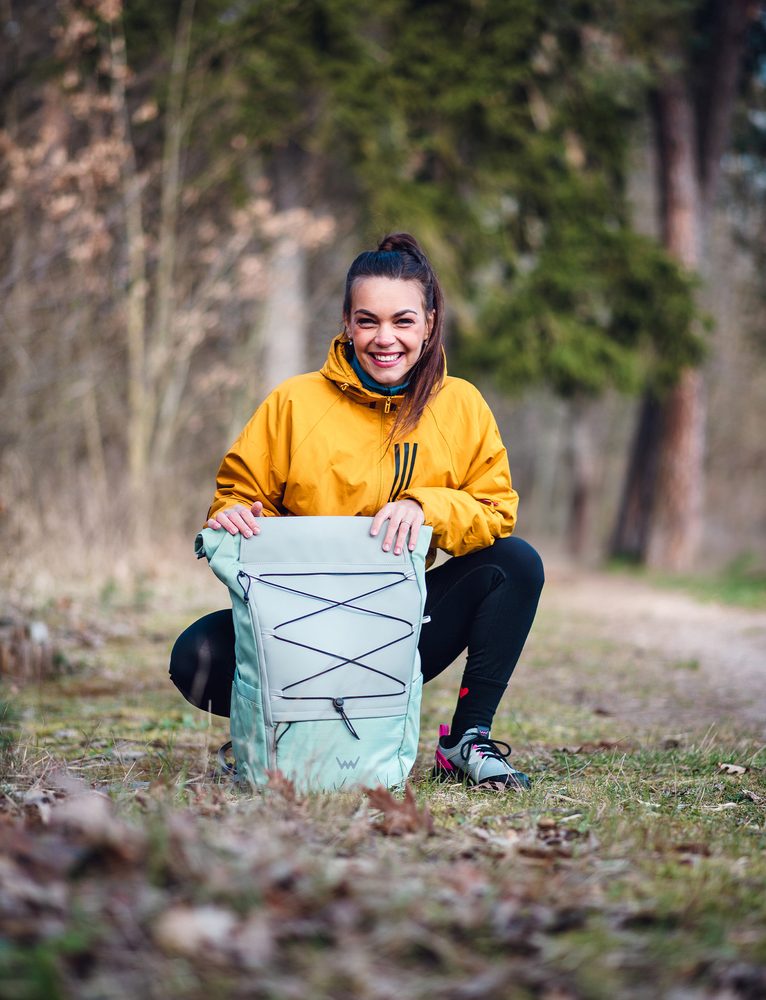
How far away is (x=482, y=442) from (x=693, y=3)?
947 cm

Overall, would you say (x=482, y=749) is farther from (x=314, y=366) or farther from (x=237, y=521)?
(x=314, y=366)

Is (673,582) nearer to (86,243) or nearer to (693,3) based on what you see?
(693,3)

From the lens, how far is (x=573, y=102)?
10984 mm

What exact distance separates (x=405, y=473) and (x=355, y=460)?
0.49 ft

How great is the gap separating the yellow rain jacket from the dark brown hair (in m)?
0.04

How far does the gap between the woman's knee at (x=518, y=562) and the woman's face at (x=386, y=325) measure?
58 centimetres

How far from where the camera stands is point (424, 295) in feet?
9.67

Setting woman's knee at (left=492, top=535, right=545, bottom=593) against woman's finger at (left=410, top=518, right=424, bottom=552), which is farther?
woman's knee at (left=492, top=535, right=545, bottom=593)

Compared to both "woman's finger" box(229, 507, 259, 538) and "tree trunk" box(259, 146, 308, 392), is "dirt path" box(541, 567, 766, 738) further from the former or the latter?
"tree trunk" box(259, 146, 308, 392)

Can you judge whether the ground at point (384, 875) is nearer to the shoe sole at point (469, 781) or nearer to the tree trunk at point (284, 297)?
the shoe sole at point (469, 781)

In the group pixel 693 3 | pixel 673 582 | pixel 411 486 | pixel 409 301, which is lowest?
pixel 673 582

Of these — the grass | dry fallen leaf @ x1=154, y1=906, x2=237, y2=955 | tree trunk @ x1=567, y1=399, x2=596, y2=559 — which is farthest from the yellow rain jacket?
tree trunk @ x1=567, y1=399, x2=596, y2=559

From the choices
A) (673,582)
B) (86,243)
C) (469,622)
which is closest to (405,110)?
(86,243)

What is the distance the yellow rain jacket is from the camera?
111 inches
